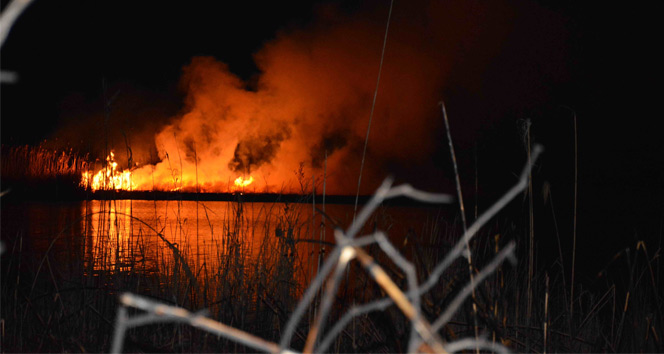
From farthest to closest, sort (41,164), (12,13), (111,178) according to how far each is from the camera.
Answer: (41,164) → (111,178) → (12,13)

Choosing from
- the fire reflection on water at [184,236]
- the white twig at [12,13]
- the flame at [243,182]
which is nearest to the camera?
the white twig at [12,13]

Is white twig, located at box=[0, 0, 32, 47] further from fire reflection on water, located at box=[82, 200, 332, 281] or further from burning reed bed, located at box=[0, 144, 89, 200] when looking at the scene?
burning reed bed, located at box=[0, 144, 89, 200]

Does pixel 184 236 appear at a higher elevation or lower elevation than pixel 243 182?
lower

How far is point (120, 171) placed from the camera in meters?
3.70

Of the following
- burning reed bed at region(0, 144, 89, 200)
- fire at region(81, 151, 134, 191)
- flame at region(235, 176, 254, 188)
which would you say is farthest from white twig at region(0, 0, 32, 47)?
burning reed bed at region(0, 144, 89, 200)

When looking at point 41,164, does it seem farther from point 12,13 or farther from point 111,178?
point 12,13

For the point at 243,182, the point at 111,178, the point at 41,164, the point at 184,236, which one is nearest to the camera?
the point at 111,178

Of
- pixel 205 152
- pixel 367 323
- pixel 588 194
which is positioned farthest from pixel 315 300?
pixel 588 194

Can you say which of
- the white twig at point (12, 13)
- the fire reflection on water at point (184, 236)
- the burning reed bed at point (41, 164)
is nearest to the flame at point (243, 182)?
the fire reflection on water at point (184, 236)

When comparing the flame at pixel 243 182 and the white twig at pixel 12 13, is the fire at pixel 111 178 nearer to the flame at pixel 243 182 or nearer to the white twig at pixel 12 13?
the flame at pixel 243 182

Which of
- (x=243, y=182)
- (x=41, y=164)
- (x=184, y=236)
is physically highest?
(x=41, y=164)

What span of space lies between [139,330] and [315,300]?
86 centimetres

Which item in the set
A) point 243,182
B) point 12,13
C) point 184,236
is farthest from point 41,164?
point 12,13

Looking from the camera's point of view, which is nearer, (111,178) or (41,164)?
(111,178)
